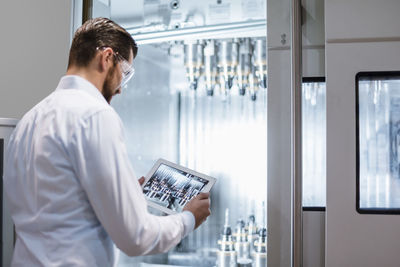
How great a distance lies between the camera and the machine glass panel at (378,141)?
1566 millimetres

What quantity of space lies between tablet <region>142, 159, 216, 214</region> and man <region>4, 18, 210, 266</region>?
0.30 metres

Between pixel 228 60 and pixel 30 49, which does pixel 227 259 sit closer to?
pixel 228 60

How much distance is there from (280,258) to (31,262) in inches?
38.9

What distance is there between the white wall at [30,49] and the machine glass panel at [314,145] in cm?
108

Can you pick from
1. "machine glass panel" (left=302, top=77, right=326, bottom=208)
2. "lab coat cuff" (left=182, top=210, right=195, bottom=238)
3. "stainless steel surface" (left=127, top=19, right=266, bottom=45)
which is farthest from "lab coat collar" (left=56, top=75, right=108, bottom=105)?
"stainless steel surface" (left=127, top=19, right=266, bottom=45)

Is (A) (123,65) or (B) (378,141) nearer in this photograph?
(A) (123,65)

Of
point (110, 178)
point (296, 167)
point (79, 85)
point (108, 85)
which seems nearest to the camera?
point (110, 178)

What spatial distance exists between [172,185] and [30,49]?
890 millimetres

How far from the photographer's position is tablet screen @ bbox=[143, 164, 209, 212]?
57.6 inches

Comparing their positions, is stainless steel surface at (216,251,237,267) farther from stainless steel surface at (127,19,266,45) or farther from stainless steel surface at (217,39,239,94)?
stainless steel surface at (127,19,266,45)

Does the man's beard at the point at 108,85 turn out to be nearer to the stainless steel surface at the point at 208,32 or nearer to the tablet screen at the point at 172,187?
the tablet screen at the point at 172,187

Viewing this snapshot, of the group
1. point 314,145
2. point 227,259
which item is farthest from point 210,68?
point 227,259

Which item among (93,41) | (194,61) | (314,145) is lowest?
(314,145)

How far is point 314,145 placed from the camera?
1.72 meters
